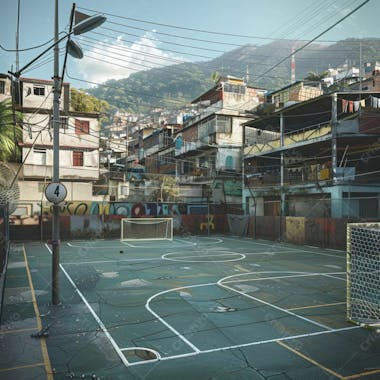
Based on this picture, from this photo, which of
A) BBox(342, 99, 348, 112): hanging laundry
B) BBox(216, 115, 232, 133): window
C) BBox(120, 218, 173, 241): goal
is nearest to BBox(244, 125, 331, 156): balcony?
BBox(342, 99, 348, 112): hanging laundry

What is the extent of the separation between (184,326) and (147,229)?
2548 centimetres

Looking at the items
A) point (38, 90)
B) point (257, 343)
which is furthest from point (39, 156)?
point (257, 343)

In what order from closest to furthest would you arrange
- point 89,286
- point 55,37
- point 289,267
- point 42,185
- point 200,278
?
point 55,37
point 89,286
point 200,278
point 289,267
point 42,185

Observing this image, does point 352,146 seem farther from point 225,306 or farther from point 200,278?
point 225,306

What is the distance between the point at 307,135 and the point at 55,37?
92.6 ft

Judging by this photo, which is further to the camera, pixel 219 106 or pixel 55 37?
pixel 219 106

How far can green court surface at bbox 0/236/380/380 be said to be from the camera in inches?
269

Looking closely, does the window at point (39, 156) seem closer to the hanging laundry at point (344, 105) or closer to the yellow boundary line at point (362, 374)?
the hanging laundry at point (344, 105)

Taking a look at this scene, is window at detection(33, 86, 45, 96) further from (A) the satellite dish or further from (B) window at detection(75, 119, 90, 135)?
(A) the satellite dish

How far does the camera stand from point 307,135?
34.3 meters

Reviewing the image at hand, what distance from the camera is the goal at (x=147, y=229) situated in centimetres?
3344

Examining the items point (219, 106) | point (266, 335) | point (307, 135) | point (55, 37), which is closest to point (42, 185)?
point (219, 106)

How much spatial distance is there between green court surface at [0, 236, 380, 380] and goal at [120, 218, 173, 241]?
15.7 meters

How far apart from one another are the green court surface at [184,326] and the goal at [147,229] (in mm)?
15659
